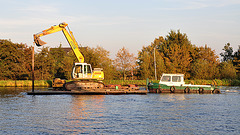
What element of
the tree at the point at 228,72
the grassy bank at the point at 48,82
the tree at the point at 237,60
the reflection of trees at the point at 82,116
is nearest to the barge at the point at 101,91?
the reflection of trees at the point at 82,116

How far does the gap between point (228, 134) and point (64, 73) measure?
6337 centimetres

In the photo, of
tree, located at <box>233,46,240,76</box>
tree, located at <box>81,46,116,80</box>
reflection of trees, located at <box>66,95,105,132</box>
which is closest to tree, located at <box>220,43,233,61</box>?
tree, located at <box>233,46,240,76</box>

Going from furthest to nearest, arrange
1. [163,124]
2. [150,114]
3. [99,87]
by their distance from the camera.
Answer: [99,87] → [150,114] → [163,124]

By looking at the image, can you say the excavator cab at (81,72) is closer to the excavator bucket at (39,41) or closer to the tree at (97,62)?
the excavator bucket at (39,41)

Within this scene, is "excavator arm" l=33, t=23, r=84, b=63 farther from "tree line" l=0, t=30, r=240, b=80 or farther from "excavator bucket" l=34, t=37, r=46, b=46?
"tree line" l=0, t=30, r=240, b=80

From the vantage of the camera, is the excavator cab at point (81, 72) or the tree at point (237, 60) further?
the tree at point (237, 60)

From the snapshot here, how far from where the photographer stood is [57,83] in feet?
175

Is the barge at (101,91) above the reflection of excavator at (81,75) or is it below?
below

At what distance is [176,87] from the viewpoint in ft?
156

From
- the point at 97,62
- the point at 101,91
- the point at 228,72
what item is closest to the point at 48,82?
the point at 97,62

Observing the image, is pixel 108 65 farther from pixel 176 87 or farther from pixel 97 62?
pixel 176 87

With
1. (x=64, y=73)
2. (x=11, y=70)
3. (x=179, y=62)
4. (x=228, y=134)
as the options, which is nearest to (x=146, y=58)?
(x=179, y=62)

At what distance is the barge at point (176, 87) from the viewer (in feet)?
156

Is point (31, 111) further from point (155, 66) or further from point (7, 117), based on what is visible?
point (155, 66)
